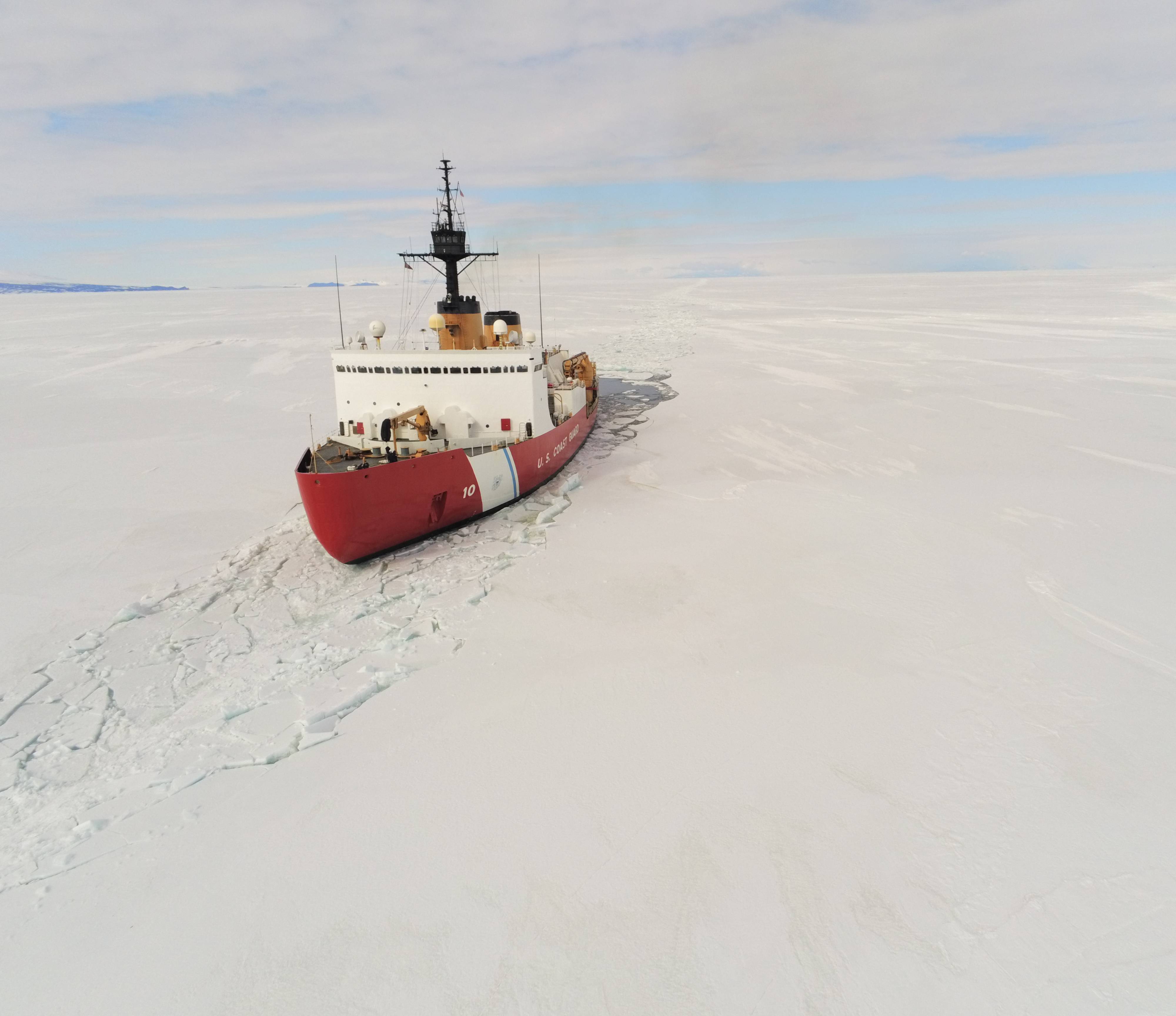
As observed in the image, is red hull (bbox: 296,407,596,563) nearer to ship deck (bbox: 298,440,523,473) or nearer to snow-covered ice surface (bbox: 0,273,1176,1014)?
ship deck (bbox: 298,440,523,473)

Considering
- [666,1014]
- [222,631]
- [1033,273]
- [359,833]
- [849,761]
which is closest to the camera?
[666,1014]

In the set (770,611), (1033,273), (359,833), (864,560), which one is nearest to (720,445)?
(864,560)

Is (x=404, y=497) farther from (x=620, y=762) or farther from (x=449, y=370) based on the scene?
(x=620, y=762)

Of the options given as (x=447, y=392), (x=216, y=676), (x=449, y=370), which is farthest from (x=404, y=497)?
(x=216, y=676)

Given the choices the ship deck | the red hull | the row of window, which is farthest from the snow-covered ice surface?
the row of window

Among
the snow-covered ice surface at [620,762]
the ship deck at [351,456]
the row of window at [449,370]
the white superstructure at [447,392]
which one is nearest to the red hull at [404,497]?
the ship deck at [351,456]

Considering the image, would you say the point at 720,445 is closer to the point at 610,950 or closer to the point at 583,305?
the point at 610,950
